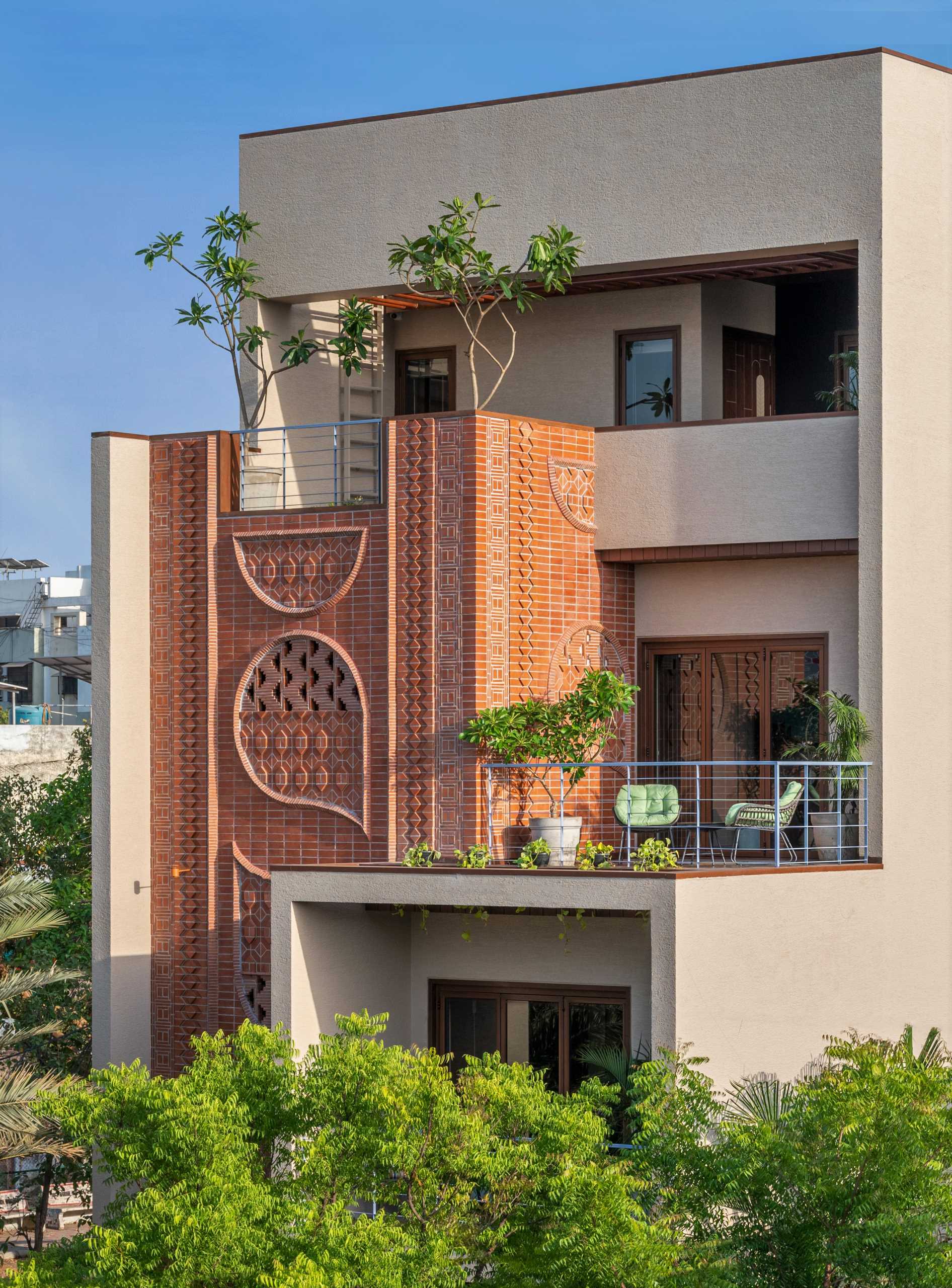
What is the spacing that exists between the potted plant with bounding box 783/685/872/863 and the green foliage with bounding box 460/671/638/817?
65.1 inches

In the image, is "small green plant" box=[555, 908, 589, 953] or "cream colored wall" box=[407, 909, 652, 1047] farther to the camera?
"cream colored wall" box=[407, 909, 652, 1047]

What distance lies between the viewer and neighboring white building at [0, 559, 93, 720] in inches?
2050

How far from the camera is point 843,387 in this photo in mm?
18266

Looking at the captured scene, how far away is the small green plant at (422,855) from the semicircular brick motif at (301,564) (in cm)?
231

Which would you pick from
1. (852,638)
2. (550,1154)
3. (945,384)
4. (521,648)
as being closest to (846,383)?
(945,384)

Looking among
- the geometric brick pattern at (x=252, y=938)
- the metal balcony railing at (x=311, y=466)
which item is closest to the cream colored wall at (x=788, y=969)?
the geometric brick pattern at (x=252, y=938)

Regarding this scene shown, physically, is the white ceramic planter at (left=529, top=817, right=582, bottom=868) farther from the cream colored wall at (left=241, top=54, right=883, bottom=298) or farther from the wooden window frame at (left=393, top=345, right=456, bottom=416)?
the wooden window frame at (left=393, top=345, right=456, bottom=416)

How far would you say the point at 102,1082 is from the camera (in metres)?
11.4

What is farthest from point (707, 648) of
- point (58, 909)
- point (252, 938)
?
point (58, 909)

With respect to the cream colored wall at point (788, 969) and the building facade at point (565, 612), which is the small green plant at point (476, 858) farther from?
the cream colored wall at point (788, 969)

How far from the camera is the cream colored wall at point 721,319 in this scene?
17.9 meters

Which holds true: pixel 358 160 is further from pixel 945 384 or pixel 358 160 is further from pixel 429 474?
pixel 945 384

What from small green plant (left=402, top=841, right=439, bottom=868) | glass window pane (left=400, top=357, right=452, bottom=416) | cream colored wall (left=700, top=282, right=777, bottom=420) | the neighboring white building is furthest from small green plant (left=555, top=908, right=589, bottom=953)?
the neighboring white building

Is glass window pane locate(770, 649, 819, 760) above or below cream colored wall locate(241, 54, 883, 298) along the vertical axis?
below
